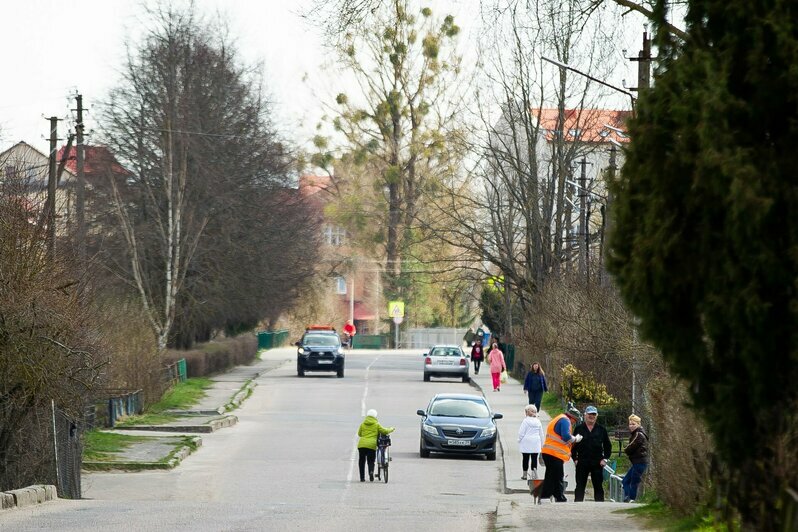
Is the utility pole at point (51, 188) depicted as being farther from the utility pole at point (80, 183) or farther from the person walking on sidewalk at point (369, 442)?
the person walking on sidewalk at point (369, 442)

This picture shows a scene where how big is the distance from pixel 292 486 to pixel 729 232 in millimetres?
15591

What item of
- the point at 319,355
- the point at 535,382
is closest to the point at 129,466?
the point at 535,382

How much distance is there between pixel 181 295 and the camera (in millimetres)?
53781

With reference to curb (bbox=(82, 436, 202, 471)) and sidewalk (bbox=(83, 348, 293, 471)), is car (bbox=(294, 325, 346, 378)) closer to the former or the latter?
sidewalk (bbox=(83, 348, 293, 471))

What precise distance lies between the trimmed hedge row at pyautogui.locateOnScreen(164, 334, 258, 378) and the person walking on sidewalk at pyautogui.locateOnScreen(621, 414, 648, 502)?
2832 centimetres

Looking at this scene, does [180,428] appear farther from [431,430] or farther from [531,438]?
[531,438]

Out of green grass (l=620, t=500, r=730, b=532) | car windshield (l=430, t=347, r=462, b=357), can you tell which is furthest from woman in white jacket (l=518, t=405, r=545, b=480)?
car windshield (l=430, t=347, r=462, b=357)

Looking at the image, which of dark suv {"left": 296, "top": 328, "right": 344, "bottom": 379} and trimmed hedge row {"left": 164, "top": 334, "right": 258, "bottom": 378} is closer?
trimmed hedge row {"left": 164, "top": 334, "right": 258, "bottom": 378}

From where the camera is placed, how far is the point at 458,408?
30.2 metres

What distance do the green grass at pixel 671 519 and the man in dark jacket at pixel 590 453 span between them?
14.2 feet

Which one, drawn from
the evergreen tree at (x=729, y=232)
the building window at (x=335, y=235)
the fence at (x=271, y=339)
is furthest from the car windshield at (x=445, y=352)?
the building window at (x=335, y=235)

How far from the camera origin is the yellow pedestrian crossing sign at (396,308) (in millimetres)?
94750

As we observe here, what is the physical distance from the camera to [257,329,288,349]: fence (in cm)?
9944

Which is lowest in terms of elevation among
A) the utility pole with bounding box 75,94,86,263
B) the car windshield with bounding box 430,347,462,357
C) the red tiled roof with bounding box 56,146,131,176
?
the car windshield with bounding box 430,347,462,357
